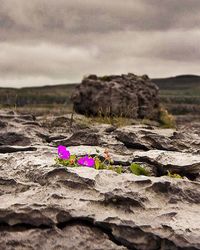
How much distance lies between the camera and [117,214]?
6516mm

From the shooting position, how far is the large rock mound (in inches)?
1119

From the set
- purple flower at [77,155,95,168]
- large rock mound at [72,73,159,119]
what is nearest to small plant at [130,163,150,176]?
purple flower at [77,155,95,168]

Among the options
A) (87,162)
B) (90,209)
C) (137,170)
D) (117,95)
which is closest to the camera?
(90,209)

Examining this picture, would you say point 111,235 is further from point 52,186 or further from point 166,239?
point 52,186

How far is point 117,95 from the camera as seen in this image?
28.5 m

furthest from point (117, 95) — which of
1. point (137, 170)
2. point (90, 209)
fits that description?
point (90, 209)

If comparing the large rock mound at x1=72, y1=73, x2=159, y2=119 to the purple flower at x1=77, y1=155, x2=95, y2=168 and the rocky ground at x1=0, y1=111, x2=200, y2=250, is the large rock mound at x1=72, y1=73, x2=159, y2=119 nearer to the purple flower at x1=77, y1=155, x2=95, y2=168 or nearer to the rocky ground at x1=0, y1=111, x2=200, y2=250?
the purple flower at x1=77, y1=155, x2=95, y2=168

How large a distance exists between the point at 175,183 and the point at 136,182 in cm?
65

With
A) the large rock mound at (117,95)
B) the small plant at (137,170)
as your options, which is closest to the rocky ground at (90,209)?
the small plant at (137,170)

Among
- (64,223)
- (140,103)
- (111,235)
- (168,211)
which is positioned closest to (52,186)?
(64,223)

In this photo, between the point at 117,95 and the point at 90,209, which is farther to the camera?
the point at 117,95

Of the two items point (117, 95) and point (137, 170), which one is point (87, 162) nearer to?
point (137, 170)

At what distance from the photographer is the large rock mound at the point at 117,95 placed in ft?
93.2

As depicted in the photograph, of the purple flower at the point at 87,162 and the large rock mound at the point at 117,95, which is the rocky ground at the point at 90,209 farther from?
the large rock mound at the point at 117,95
